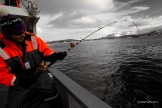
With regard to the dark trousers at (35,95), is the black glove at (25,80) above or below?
above

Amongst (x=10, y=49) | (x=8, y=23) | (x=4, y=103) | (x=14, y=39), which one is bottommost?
(x=4, y=103)

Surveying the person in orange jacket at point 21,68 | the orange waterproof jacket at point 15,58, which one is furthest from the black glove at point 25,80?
the orange waterproof jacket at point 15,58

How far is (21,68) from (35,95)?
0.59 metres

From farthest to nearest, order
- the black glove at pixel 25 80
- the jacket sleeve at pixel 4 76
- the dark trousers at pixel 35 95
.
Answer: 1. the black glove at pixel 25 80
2. the dark trousers at pixel 35 95
3. the jacket sleeve at pixel 4 76

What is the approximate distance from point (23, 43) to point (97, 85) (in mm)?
7372

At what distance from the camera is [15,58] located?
2.36 m

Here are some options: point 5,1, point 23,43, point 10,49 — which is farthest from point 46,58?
point 5,1

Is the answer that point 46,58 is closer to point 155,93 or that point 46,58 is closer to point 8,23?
point 8,23

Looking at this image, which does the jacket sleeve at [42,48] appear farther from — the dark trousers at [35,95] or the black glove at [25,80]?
the black glove at [25,80]

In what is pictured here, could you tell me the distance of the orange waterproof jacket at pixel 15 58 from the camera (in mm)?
2221

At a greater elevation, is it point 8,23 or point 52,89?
point 8,23

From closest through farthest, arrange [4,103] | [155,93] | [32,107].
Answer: [4,103], [32,107], [155,93]

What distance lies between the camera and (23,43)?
8.45 ft

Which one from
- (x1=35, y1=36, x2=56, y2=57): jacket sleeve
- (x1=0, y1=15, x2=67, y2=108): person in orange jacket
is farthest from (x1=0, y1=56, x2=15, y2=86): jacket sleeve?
(x1=35, y1=36, x2=56, y2=57): jacket sleeve
